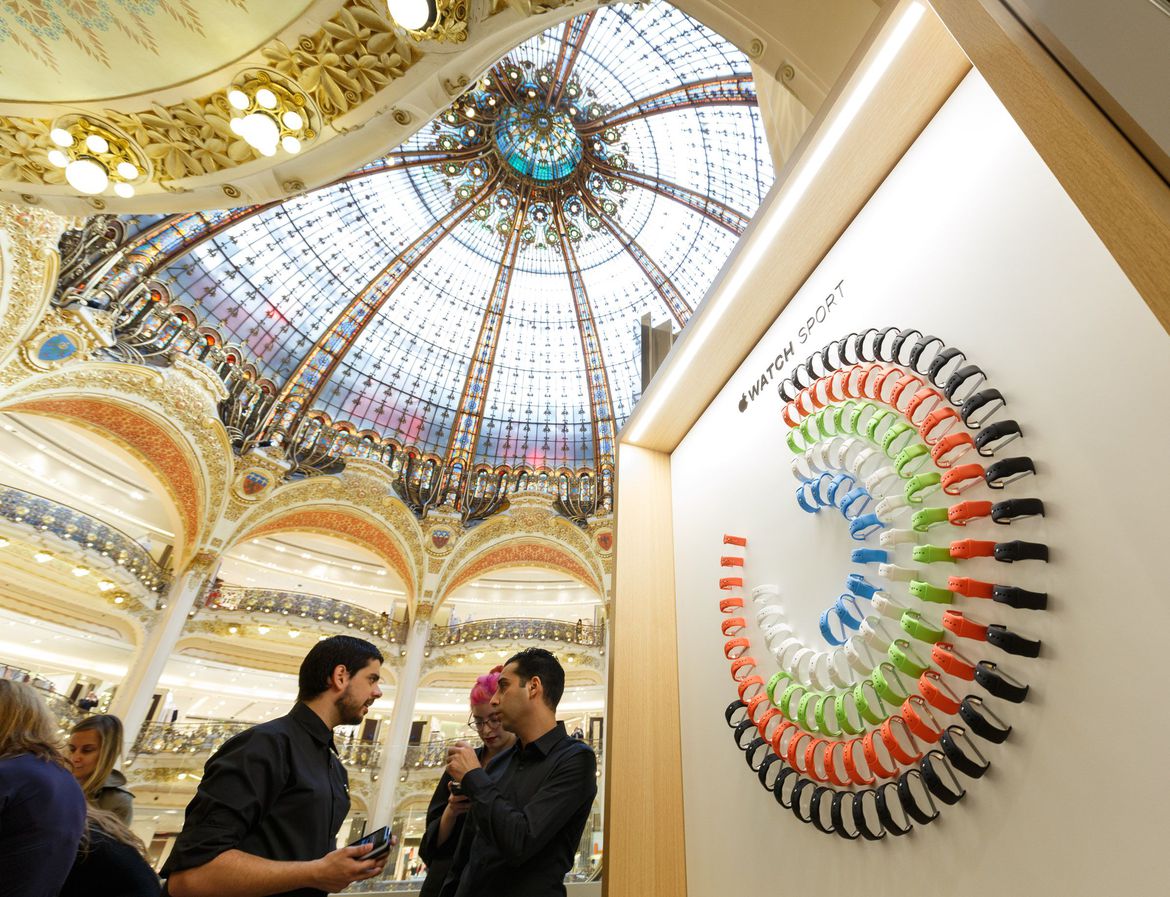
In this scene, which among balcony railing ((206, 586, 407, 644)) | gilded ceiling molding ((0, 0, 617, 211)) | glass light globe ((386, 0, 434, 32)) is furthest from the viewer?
balcony railing ((206, 586, 407, 644))

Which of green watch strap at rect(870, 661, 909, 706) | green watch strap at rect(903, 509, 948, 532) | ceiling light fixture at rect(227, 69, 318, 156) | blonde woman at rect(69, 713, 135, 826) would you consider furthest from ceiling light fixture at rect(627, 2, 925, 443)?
ceiling light fixture at rect(227, 69, 318, 156)

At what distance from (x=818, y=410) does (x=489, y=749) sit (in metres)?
2.25

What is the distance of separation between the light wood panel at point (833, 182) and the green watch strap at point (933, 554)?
3.42 feet

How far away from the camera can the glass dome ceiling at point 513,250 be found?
34.3 feet

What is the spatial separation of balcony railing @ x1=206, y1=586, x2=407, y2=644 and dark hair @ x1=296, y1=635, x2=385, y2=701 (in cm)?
1322

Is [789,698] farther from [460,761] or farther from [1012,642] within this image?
[460,761]

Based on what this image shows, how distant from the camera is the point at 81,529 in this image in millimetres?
Answer: 10883

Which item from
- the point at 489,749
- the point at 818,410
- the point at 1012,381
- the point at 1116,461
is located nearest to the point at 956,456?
the point at 1012,381

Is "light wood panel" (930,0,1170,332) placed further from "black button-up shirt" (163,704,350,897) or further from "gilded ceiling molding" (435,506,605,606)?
"gilded ceiling molding" (435,506,605,606)

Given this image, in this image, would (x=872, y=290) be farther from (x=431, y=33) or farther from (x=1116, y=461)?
(x=431, y=33)

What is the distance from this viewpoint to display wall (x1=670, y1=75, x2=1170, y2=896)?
0.86 meters

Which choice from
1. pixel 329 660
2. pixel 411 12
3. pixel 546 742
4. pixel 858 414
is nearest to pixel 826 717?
pixel 858 414

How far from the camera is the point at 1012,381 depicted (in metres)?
1.14

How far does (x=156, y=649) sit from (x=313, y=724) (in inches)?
476
